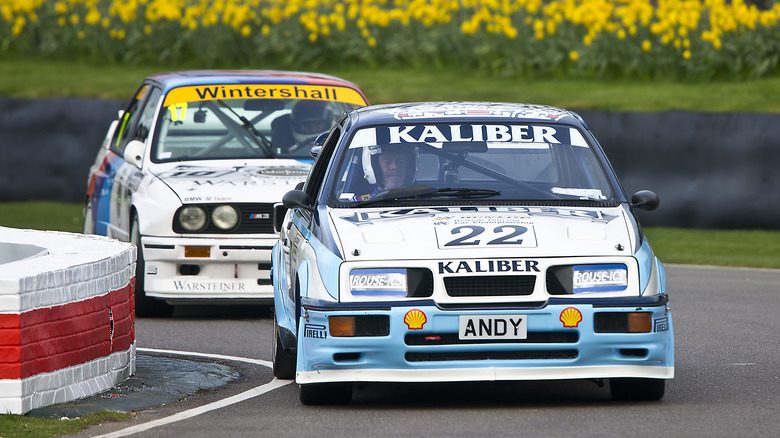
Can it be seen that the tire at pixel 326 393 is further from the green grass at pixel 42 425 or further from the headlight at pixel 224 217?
the headlight at pixel 224 217

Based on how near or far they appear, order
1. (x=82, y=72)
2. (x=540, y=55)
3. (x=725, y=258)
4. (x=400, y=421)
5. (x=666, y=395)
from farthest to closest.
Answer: (x=82, y=72) → (x=540, y=55) → (x=725, y=258) → (x=666, y=395) → (x=400, y=421)

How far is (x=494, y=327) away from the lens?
7.30 m

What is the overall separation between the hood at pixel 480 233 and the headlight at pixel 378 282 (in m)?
0.07

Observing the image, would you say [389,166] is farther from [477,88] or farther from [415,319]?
[477,88]

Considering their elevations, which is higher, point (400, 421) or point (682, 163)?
point (682, 163)

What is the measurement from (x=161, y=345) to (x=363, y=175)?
2759 mm

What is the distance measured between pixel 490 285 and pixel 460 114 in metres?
1.57

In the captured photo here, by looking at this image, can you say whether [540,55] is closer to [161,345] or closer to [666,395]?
[161,345]

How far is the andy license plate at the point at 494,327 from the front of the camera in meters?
7.29

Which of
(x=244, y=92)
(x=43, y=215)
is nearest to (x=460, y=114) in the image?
(x=244, y=92)

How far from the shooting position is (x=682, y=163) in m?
Result: 16.9

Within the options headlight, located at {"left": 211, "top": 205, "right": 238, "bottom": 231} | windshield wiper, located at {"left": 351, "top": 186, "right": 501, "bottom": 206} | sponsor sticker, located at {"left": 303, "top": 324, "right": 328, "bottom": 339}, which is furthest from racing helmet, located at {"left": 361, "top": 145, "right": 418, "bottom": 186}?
headlight, located at {"left": 211, "top": 205, "right": 238, "bottom": 231}

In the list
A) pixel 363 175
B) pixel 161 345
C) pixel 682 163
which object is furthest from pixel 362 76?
pixel 363 175

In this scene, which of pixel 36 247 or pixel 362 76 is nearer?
pixel 36 247
